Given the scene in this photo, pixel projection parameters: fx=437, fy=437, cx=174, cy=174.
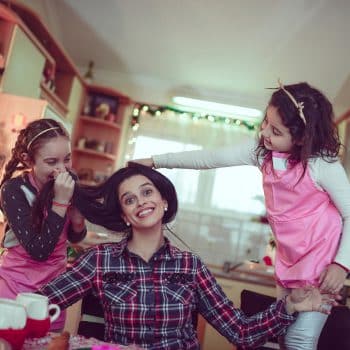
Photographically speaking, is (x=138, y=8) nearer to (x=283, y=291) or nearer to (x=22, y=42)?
(x=22, y=42)

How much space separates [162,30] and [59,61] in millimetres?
1027

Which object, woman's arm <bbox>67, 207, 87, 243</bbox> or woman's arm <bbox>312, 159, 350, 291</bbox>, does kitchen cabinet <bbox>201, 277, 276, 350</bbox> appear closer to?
woman's arm <bbox>67, 207, 87, 243</bbox>

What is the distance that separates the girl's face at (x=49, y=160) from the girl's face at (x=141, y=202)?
0.71ft

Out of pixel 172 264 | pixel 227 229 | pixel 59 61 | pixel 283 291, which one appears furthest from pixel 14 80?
pixel 227 229

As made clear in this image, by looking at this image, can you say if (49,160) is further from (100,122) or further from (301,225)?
(100,122)

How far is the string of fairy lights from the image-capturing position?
5133 millimetres

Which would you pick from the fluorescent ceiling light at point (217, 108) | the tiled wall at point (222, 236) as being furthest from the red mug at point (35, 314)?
the fluorescent ceiling light at point (217, 108)

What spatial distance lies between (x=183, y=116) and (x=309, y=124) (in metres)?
4.01

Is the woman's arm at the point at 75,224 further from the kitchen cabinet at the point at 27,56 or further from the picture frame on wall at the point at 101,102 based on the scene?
the picture frame on wall at the point at 101,102

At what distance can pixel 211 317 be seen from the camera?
123 cm

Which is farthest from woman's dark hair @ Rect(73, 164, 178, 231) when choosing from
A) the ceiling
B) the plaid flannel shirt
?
the ceiling

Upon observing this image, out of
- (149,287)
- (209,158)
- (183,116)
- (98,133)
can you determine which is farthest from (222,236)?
(149,287)

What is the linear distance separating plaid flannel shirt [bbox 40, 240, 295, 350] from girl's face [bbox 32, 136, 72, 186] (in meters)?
0.29

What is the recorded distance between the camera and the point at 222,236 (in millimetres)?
4863
